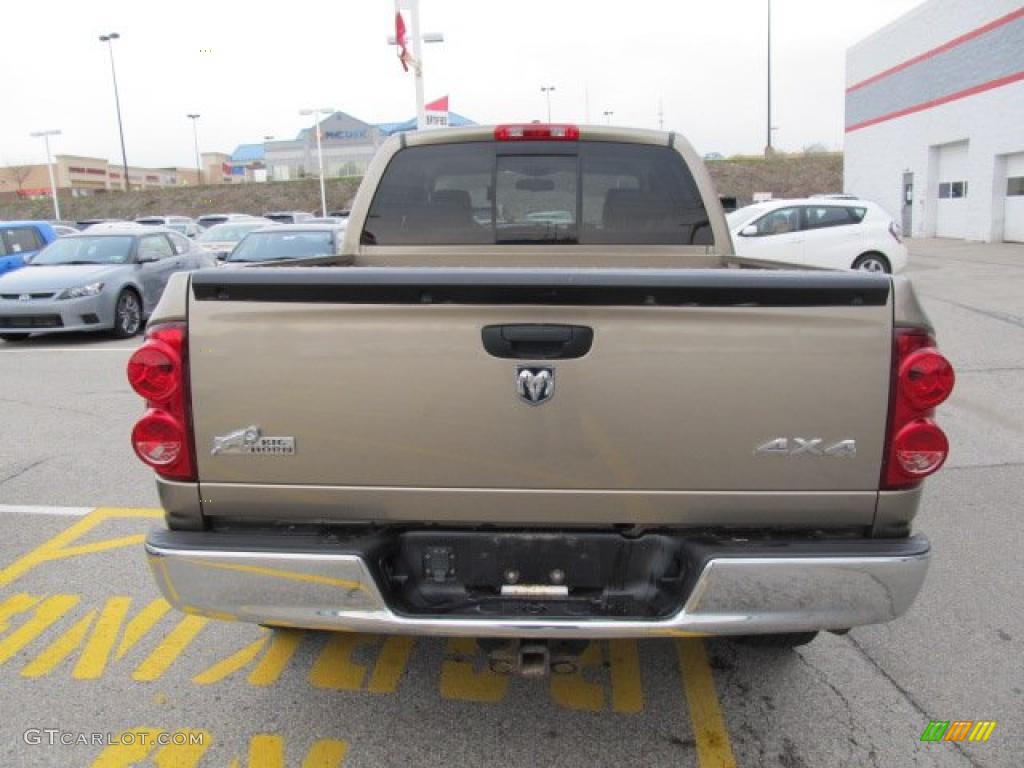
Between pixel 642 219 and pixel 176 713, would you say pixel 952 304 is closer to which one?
pixel 642 219

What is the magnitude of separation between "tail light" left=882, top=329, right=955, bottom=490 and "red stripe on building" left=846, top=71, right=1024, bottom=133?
85.5 ft

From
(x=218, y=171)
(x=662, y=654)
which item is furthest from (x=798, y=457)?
(x=218, y=171)

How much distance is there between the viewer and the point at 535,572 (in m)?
2.50

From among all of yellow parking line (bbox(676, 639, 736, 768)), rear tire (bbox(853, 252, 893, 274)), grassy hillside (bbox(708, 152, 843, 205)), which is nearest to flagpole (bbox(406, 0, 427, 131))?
rear tire (bbox(853, 252, 893, 274))

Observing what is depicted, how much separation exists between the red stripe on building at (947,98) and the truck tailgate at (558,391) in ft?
86.1

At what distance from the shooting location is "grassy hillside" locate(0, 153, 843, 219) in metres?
56.5

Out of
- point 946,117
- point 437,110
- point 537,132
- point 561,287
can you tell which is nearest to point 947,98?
point 946,117

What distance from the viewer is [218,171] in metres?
110

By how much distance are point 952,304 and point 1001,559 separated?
34.2ft

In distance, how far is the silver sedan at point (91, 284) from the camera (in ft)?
37.7

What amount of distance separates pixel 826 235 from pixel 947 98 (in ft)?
54.4

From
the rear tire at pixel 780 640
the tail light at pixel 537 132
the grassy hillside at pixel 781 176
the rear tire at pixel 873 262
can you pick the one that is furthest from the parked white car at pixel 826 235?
the grassy hillside at pixel 781 176

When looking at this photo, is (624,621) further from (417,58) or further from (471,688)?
(417,58)
